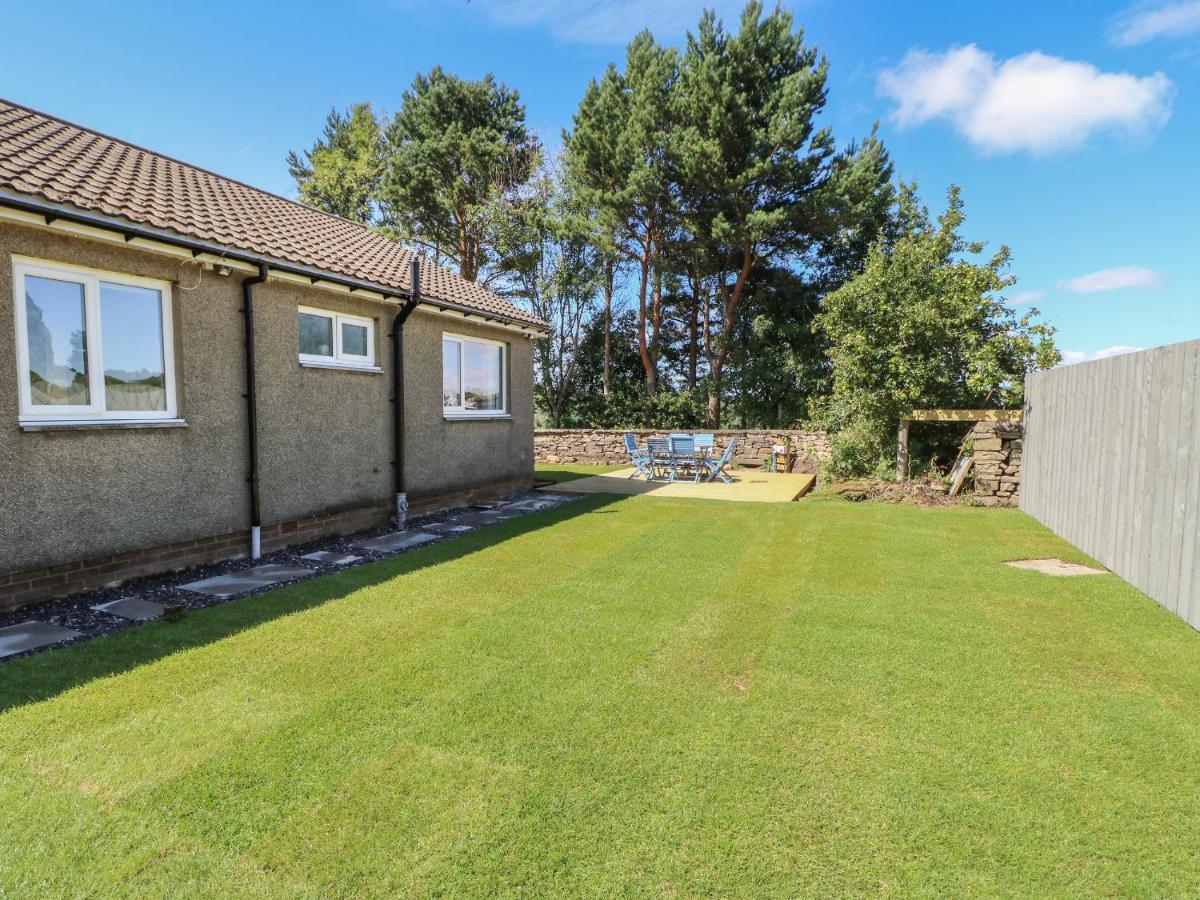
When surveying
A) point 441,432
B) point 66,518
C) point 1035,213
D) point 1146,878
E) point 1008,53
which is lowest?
point 1146,878

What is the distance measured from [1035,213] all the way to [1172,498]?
1910cm

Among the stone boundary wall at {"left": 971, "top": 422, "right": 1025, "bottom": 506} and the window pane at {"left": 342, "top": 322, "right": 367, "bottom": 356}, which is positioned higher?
the window pane at {"left": 342, "top": 322, "right": 367, "bottom": 356}

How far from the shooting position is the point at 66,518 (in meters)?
5.67

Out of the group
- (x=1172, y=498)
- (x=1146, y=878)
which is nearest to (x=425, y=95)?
(x=1172, y=498)

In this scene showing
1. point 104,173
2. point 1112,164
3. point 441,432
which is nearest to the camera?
point 104,173

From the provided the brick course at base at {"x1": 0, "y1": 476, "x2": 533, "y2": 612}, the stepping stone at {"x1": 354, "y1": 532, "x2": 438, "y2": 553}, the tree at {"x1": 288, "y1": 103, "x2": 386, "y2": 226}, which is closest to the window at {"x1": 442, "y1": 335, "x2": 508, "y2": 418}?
the brick course at base at {"x1": 0, "y1": 476, "x2": 533, "y2": 612}

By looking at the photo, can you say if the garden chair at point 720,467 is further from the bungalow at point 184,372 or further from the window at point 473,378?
the bungalow at point 184,372

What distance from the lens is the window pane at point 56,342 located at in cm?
557

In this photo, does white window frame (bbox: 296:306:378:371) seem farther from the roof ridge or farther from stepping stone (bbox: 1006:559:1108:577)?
stepping stone (bbox: 1006:559:1108:577)

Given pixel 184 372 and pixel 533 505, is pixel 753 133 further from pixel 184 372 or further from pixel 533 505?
pixel 184 372

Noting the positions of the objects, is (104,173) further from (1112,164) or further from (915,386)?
(1112,164)

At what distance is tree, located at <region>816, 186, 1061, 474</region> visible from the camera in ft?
41.8

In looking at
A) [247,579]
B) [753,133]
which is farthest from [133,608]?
[753,133]

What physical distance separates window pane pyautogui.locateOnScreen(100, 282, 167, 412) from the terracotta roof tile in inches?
30.8
